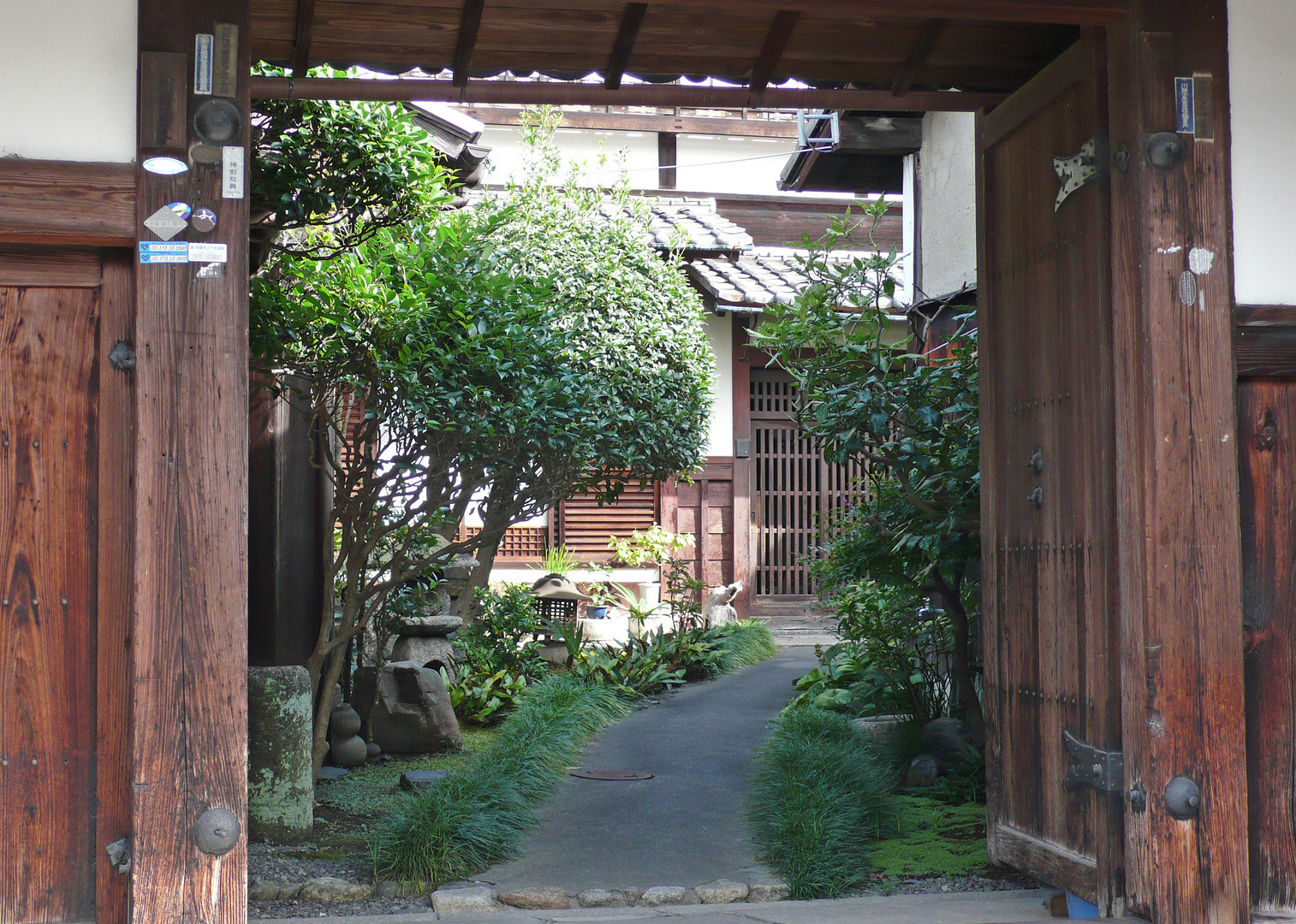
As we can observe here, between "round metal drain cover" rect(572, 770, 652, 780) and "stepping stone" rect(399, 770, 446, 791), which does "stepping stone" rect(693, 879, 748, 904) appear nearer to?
"stepping stone" rect(399, 770, 446, 791)

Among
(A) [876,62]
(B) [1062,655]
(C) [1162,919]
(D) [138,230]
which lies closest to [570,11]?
(A) [876,62]

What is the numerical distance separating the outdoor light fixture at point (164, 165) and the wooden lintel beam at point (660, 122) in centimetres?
1288

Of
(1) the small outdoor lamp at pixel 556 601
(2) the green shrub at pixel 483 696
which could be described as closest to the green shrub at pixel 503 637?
(2) the green shrub at pixel 483 696

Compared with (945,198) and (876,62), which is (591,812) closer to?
(876,62)

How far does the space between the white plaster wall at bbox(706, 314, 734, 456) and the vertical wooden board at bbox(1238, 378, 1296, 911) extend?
956 cm

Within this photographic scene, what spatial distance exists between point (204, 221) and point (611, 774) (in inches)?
181

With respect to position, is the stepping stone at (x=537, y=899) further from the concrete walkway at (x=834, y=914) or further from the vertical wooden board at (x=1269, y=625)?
the vertical wooden board at (x=1269, y=625)

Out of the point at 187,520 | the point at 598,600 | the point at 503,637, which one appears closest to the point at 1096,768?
the point at 187,520

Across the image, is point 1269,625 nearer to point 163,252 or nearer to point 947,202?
point 163,252

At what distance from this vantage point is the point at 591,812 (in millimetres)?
5723

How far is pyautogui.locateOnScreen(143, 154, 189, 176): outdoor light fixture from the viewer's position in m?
2.89

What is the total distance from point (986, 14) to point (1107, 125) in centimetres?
51

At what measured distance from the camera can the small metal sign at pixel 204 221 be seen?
9.52 ft

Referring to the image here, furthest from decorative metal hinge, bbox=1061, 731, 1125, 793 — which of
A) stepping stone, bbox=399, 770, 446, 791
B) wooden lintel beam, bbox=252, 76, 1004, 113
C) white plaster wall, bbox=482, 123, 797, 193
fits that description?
white plaster wall, bbox=482, 123, 797, 193
